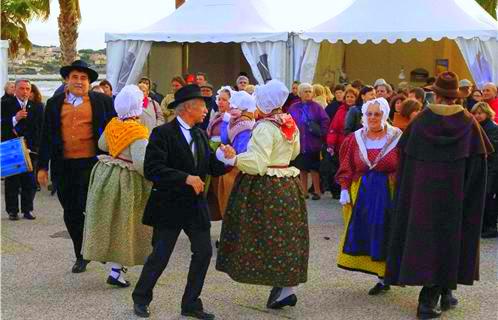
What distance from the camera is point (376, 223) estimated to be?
6125 millimetres

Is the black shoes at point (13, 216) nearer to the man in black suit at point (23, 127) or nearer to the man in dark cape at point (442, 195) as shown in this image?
the man in black suit at point (23, 127)

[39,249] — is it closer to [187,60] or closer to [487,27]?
[487,27]

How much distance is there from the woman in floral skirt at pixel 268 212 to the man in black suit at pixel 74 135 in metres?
1.67

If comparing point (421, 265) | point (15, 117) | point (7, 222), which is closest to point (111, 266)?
point (421, 265)

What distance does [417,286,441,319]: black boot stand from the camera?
19.0ft

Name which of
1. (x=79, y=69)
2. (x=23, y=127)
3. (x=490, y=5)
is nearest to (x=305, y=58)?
(x=23, y=127)

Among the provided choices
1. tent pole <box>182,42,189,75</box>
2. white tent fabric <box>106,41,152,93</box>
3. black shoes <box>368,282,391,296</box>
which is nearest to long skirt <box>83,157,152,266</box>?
black shoes <box>368,282,391,296</box>

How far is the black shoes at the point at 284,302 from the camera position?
5934 millimetres

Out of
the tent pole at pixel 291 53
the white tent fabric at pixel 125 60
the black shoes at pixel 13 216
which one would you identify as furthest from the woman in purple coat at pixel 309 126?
the white tent fabric at pixel 125 60

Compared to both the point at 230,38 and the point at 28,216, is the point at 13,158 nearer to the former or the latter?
the point at 28,216

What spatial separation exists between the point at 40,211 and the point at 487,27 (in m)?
8.60

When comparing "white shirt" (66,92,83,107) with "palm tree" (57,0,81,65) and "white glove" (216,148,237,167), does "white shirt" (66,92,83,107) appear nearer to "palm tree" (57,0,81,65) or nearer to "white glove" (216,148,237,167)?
"white glove" (216,148,237,167)

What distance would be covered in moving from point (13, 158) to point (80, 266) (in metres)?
2.39

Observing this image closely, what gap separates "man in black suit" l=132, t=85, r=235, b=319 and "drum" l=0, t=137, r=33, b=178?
12.4ft
